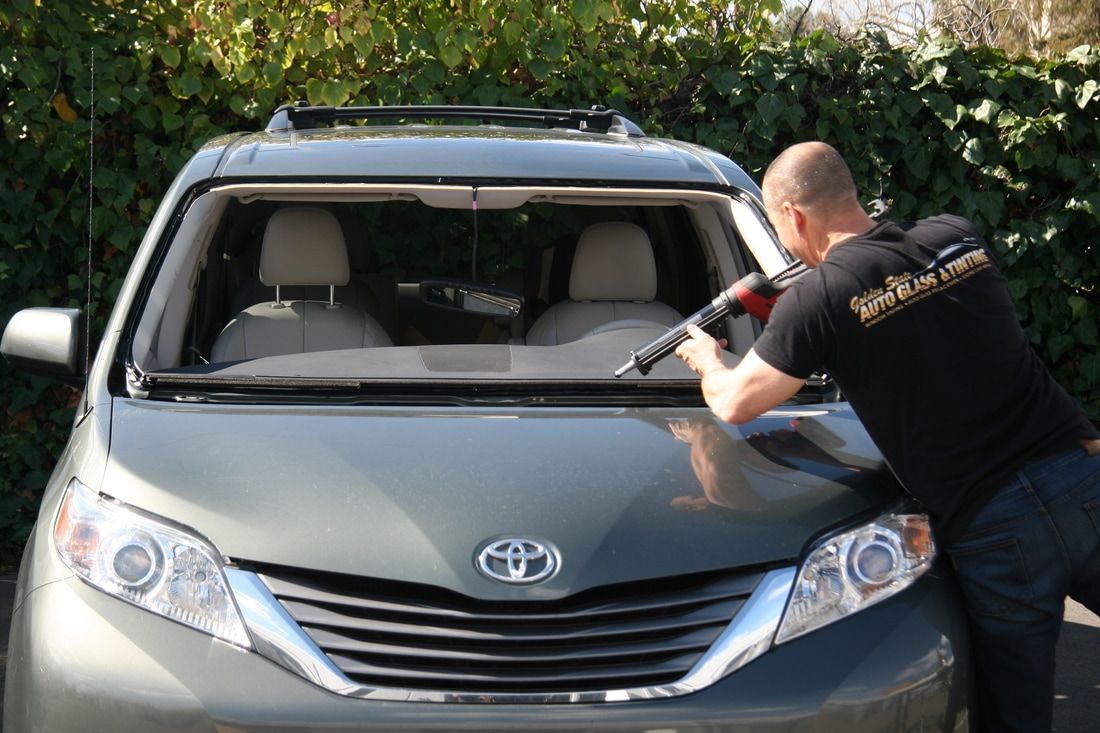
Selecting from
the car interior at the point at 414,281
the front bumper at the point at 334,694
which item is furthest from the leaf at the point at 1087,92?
the front bumper at the point at 334,694

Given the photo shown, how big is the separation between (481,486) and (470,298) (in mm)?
1214

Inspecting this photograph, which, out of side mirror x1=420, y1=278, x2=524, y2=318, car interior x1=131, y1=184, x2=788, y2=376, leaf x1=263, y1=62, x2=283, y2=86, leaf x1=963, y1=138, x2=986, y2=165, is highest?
leaf x1=263, y1=62, x2=283, y2=86

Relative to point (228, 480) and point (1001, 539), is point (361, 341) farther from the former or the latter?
point (1001, 539)

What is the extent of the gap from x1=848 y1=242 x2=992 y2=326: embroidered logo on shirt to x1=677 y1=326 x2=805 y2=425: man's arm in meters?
0.22

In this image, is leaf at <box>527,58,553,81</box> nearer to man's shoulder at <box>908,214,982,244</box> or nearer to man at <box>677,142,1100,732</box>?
man's shoulder at <box>908,214,982,244</box>

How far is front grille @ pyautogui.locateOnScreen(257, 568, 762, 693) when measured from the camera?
7.75 ft

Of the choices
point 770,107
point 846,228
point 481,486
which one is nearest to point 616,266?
point 846,228

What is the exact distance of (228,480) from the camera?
2.61m

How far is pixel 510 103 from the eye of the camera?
6.34 m

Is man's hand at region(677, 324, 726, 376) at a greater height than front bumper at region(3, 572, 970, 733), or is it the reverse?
man's hand at region(677, 324, 726, 376)

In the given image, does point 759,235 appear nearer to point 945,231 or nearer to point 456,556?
point 945,231

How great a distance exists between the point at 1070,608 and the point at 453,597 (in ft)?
14.0

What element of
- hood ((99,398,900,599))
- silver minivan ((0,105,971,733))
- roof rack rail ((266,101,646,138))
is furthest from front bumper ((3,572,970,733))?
roof rack rail ((266,101,646,138))

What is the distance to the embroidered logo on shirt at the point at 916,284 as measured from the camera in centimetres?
276
